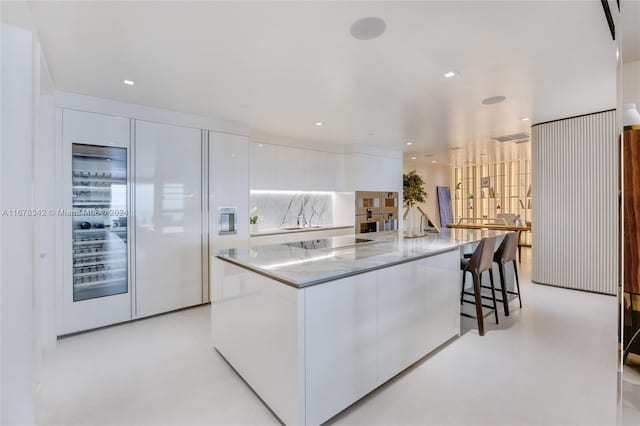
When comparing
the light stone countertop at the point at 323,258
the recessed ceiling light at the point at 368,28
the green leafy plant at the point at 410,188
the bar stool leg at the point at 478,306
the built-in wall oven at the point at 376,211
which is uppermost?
the recessed ceiling light at the point at 368,28

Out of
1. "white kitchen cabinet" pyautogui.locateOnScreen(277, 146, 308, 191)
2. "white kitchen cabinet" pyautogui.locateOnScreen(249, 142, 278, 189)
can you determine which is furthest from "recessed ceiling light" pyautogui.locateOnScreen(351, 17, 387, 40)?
"white kitchen cabinet" pyautogui.locateOnScreen(277, 146, 308, 191)

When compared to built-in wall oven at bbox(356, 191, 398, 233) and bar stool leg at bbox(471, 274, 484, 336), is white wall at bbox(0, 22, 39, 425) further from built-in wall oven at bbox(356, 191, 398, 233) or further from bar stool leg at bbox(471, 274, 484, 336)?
built-in wall oven at bbox(356, 191, 398, 233)

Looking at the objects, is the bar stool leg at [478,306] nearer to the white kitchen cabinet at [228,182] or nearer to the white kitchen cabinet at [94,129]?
the white kitchen cabinet at [228,182]

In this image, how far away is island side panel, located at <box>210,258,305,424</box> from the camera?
1.68m

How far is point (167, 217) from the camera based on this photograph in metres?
3.73

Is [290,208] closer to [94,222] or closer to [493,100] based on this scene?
[94,222]

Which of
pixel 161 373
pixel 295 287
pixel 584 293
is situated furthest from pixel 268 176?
pixel 584 293

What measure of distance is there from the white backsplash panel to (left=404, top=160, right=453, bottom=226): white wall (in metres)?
4.04

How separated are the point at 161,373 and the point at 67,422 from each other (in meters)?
0.61

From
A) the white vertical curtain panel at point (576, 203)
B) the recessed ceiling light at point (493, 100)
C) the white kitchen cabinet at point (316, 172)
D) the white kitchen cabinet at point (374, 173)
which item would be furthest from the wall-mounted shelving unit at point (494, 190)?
the recessed ceiling light at point (493, 100)

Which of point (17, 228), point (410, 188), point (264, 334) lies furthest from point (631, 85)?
point (410, 188)

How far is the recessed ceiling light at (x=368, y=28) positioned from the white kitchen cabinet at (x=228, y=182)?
8.50ft

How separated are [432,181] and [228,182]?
743 centimetres

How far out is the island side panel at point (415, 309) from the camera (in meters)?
2.15
